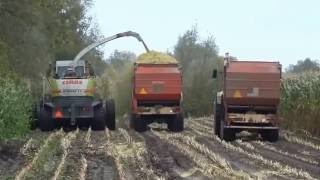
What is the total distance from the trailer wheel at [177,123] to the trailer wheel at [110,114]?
230 cm

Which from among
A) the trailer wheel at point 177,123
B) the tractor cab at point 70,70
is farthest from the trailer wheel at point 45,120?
the trailer wheel at point 177,123

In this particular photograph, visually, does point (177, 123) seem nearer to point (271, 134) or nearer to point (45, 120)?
point (45, 120)

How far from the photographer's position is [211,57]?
65.9 metres

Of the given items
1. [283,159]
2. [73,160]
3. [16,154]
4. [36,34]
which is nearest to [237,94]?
[283,159]

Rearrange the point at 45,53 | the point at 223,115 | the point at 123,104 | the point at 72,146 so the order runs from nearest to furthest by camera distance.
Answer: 1. the point at 72,146
2. the point at 223,115
3. the point at 45,53
4. the point at 123,104

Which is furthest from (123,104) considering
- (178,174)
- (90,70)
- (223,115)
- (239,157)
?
(178,174)

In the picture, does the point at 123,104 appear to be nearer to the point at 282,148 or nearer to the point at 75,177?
the point at 282,148

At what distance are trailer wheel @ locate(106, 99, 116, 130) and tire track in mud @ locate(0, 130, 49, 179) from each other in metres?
6.70

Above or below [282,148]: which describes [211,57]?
above

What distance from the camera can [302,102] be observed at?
99.1 ft

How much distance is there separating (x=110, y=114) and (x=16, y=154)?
471 inches

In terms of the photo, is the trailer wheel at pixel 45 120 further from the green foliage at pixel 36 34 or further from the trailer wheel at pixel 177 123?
the trailer wheel at pixel 177 123

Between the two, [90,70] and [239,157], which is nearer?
[239,157]

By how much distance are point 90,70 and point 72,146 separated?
9754mm
